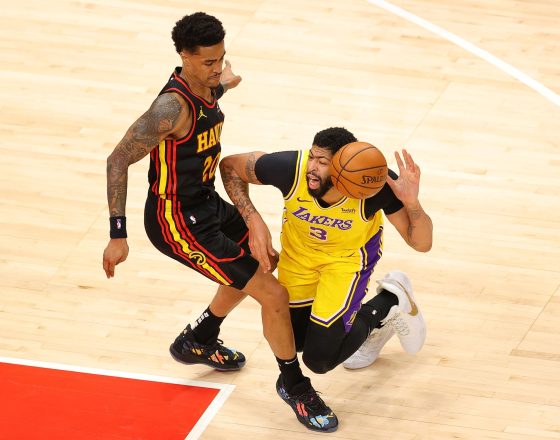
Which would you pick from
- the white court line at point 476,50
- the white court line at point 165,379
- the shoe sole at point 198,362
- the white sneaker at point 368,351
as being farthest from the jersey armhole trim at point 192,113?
the white court line at point 476,50

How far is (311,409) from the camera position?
6516 millimetres

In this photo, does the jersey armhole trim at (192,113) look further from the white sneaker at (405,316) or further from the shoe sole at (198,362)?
the white sneaker at (405,316)

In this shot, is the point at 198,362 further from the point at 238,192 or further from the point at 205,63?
the point at 205,63

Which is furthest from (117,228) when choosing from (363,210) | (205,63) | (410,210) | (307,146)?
(307,146)

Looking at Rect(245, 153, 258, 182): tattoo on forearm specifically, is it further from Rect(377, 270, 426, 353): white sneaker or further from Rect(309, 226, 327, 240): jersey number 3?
Rect(377, 270, 426, 353): white sneaker

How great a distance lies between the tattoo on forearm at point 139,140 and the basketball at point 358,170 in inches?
32.8

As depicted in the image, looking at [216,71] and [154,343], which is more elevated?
[216,71]

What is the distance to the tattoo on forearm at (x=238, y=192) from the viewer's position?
Answer: 20.9ft

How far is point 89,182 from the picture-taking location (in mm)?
8875

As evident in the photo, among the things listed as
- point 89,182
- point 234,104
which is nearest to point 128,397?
point 89,182

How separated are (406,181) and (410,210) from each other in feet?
0.63

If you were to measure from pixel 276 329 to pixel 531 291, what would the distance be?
1.96 meters

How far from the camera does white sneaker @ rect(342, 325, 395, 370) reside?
7.00 m

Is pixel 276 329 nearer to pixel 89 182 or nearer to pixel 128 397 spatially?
pixel 128 397
